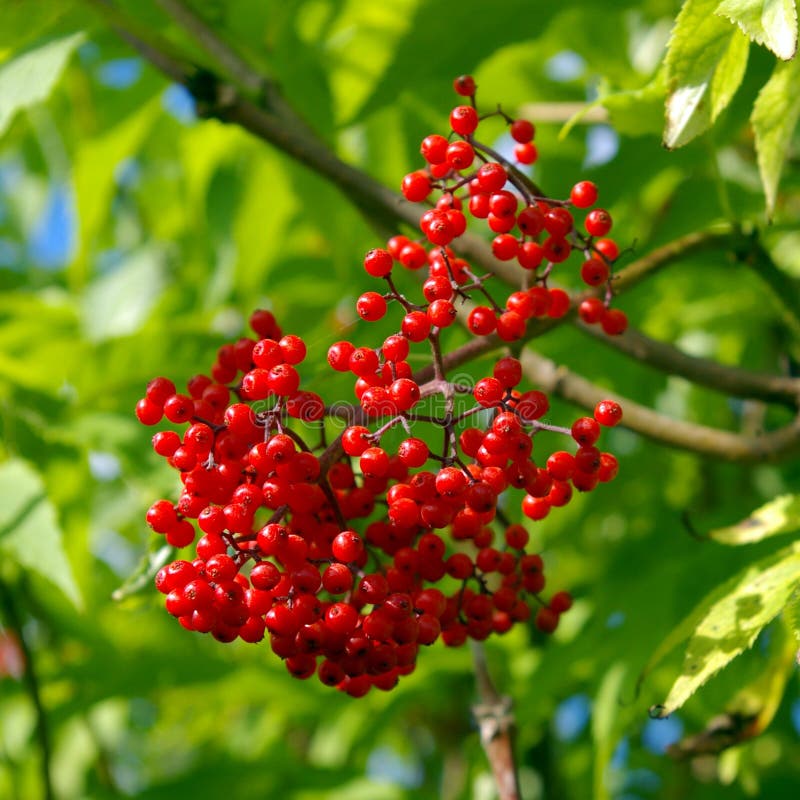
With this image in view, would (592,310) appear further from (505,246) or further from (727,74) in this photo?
(727,74)

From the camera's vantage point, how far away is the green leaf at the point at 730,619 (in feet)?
5.31

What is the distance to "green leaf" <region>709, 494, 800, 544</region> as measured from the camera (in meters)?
2.01

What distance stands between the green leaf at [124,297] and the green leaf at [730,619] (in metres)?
2.85

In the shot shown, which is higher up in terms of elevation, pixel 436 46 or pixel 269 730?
pixel 436 46

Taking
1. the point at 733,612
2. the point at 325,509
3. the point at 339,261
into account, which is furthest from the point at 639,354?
the point at 339,261

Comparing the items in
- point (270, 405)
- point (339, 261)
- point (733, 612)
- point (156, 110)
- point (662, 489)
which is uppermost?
point (156, 110)

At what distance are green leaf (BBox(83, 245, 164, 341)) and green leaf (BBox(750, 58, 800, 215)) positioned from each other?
9.12 ft

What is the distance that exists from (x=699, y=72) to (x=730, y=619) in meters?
0.94

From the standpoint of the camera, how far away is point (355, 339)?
2273 millimetres

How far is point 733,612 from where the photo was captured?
1.72m

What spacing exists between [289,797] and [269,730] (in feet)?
2.90

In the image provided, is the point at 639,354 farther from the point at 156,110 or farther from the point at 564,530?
the point at 156,110

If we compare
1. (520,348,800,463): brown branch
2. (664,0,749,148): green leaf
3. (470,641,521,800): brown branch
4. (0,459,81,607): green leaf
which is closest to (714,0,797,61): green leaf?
(664,0,749,148): green leaf

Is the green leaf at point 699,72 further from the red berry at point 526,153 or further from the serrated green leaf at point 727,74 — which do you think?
the red berry at point 526,153
